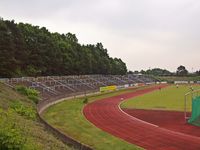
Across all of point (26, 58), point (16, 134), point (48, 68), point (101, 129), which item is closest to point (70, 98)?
point (26, 58)

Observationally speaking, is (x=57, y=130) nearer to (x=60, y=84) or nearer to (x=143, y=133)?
(x=143, y=133)

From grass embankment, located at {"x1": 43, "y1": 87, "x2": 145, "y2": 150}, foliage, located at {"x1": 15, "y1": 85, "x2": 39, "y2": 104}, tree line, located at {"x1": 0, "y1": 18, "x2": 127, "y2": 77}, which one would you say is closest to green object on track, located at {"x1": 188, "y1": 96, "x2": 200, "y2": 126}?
grass embankment, located at {"x1": 43, "y1": 87, "x2": 145, "y2": 150}

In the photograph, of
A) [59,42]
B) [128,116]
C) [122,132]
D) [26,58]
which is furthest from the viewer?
[59,42]

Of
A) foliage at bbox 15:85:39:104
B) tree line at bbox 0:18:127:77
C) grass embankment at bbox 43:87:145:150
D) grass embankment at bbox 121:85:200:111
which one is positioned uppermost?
tree line at bbox 0:18:127:77

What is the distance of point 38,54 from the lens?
86250 millimetres

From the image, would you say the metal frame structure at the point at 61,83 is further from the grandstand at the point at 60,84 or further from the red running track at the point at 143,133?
the red running track at the point at 143,133

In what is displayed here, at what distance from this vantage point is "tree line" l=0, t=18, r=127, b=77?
2751 inches

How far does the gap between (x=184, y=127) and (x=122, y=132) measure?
256 inches

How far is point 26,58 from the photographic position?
80812mm

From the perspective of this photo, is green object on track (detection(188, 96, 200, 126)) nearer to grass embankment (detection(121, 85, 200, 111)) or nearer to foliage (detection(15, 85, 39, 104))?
grass embankment (detection(121, 85, 200, 111))

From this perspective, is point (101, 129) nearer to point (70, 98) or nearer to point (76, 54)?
point (70, 98)

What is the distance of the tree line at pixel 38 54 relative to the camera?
6988cm

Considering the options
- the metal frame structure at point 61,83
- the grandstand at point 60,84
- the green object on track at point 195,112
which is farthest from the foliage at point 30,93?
the green object on track at point 195,112

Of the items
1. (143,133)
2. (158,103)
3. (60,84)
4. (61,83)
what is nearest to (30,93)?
(143,133)
